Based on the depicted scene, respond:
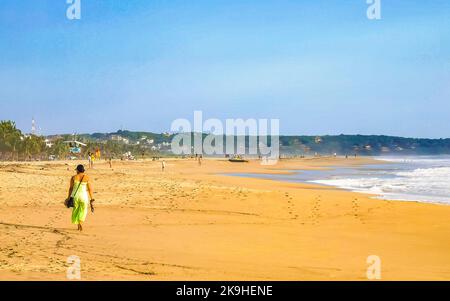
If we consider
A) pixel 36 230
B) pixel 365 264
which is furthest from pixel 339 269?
pixel 36 230

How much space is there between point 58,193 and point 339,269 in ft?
57.0

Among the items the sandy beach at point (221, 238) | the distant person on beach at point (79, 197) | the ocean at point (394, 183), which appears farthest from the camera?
the ocean at point (394, 183)

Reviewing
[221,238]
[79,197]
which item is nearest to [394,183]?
[221,238]

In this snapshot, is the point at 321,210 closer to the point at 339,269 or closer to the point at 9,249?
the point at 339,269

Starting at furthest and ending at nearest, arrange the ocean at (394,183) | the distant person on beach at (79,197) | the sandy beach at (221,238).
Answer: the ocean at (394,183), the distant person on beach at (79,197), the sandy beach at (221,238)

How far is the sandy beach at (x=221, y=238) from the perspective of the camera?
9242 millimetres

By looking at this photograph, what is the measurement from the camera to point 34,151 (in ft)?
346

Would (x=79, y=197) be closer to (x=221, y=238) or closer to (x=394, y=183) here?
(x=221, y=238)

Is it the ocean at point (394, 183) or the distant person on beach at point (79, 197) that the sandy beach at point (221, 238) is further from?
the ocean at point (394, 183)

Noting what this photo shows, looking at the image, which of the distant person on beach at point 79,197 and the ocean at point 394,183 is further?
the ocean at point 394,183

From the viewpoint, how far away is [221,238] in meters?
13.3

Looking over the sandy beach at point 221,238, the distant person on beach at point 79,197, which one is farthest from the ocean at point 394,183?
the distant person on beach at point 79,197
